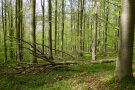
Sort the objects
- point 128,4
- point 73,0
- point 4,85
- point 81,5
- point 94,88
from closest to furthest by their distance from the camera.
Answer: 1. point 128,4
2. point 94,88
3. point 4,85
4. point 81,5
5. point 73,0

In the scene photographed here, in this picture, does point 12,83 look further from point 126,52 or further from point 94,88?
point 126,52

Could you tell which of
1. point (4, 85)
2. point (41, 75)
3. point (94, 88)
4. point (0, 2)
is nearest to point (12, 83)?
point (4, 85)

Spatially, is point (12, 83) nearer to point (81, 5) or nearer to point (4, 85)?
point (4, 85)

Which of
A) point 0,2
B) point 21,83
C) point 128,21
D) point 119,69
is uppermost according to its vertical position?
point 0,2

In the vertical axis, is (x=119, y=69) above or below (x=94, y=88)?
above

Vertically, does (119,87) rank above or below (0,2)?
below

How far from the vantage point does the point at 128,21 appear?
3.08 meters

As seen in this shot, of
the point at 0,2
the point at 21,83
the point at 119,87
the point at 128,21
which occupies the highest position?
the point at 0,2

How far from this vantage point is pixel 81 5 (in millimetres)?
16797

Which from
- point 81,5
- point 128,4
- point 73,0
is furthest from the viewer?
point 73,0

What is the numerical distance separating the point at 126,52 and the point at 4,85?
17.6 ft

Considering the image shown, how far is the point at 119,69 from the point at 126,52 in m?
0.59

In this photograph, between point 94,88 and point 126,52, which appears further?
→ point 94,88

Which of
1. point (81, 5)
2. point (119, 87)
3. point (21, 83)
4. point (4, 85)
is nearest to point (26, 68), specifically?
point (21, 83)
